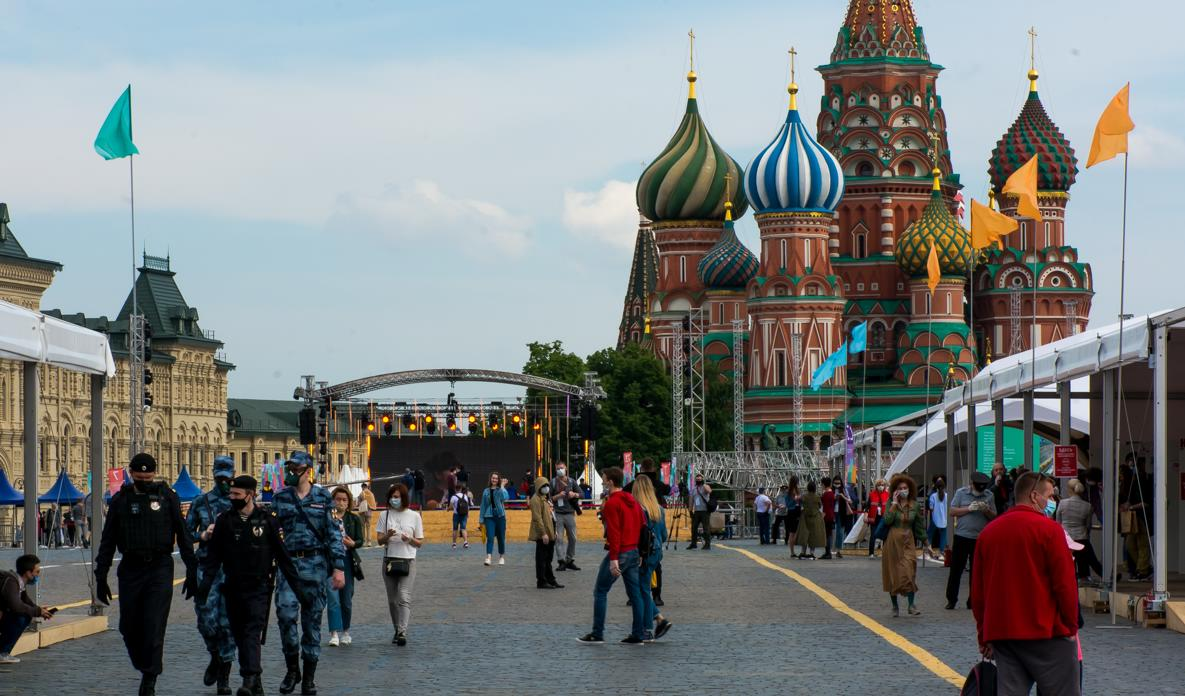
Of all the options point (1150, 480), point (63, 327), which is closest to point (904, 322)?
point (1150, 480)

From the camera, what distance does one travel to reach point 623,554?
666 inches

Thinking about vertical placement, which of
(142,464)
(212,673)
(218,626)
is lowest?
(212,673)

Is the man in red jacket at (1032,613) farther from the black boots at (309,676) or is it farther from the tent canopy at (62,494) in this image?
the tent canopy at (62,494)

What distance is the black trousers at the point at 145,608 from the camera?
12969mm

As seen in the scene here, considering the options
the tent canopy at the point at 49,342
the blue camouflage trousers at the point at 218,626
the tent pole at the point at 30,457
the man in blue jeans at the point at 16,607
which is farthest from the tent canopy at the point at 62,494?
the blue camouflage trousers at the point at 218,626

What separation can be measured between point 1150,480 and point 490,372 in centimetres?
3942

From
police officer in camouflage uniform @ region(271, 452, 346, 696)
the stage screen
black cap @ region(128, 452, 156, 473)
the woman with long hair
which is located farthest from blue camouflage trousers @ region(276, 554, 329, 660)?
the stage screen

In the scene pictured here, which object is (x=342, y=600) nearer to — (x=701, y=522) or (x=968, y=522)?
(x=968, y=522)

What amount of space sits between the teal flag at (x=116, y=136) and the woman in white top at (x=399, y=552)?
12711 mm

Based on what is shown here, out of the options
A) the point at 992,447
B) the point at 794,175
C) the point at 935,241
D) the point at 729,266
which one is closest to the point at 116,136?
the point at 992,447

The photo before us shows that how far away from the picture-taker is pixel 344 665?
15492 millimetres

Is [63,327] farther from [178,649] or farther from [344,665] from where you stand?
[344,665]

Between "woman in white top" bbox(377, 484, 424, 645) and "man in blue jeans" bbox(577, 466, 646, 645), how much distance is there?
148 cm

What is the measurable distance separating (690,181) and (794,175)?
15165 mm
